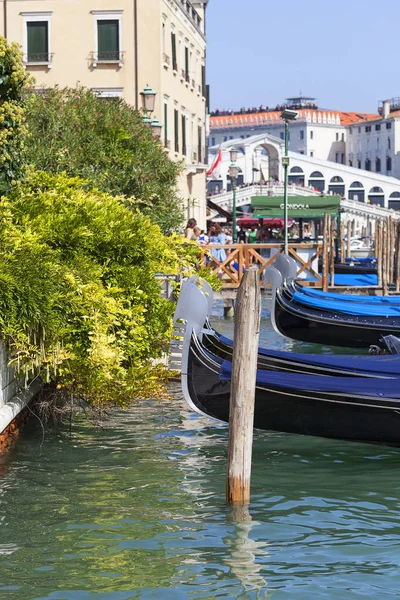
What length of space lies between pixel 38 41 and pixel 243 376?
924 inches

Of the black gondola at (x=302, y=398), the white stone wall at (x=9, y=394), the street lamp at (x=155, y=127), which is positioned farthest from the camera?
the street lamp at (x=155, y=127)

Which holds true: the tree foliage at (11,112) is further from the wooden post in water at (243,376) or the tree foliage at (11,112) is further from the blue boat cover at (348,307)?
the blue boat cover at (348,307)

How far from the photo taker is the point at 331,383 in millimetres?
8570

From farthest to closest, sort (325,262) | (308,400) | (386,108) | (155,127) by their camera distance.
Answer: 1. (386,108)
2. (325,262)
3. (155,127)
4. (308,400)

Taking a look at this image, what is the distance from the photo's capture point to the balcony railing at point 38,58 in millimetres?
28781

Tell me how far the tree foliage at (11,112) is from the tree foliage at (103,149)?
416 cm

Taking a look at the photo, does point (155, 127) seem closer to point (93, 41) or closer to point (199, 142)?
point (93, 41)

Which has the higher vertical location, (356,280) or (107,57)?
(107,57)

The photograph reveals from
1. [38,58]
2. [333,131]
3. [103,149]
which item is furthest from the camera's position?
[333,131]

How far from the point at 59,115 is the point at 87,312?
7.40 m

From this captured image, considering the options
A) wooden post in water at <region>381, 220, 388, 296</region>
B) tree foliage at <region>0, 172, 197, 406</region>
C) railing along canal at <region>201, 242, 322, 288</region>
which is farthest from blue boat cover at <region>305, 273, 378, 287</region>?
tree foliage at <region>0, 172, 197, 406</region>

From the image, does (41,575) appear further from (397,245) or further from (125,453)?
(397,245)

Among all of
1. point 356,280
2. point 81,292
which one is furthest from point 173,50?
point 81,292

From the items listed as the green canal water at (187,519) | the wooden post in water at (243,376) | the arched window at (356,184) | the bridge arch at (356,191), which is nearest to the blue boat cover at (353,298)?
the green canal water at (187,519)
